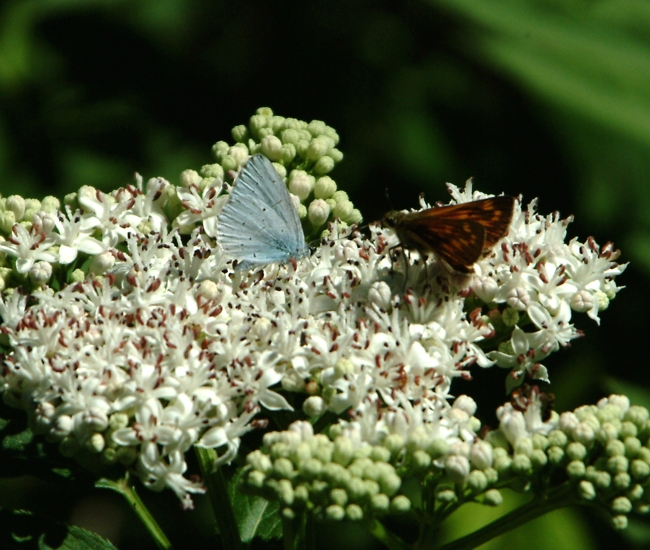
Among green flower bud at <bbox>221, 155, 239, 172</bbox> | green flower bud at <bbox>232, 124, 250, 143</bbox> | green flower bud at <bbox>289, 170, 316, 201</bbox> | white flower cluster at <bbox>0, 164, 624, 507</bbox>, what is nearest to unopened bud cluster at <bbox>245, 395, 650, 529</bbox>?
white flower cluster at <bbox>0, 164, 624, 507</bbox>

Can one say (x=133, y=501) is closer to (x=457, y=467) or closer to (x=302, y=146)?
(x=457, y=467)

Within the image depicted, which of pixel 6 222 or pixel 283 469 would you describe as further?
pixel 6 222

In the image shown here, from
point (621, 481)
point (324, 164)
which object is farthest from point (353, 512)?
point (324, 164)

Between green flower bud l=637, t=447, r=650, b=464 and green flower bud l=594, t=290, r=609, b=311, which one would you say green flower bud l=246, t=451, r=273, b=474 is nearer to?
green flower bud l=637, t=447, r=650, b=464

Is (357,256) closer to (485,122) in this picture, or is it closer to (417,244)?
(417,244)

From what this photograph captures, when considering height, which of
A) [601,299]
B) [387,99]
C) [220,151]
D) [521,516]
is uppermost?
[387,99]
